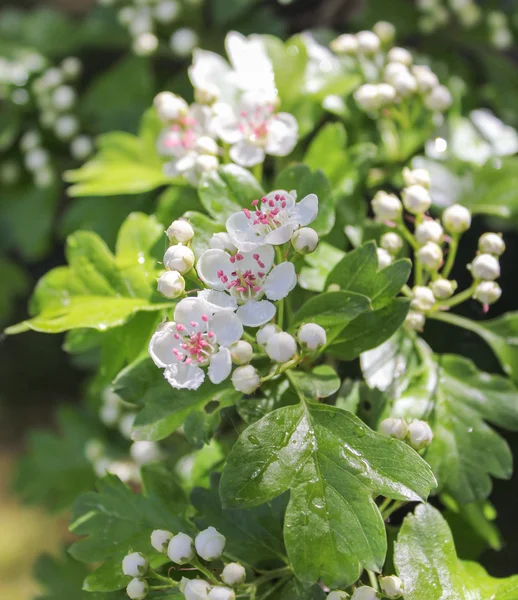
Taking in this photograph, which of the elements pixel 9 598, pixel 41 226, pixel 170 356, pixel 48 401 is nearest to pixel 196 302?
pixel 170 356

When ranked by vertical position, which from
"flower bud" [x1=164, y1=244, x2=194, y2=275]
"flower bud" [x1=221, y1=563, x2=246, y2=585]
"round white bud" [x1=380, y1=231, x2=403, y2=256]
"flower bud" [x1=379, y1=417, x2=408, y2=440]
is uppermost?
"flower bud" [x1=164, y1=244, x2=194, y2=275]

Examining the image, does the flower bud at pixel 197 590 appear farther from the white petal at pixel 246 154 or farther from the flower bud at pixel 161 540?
the white petal at pixel 246 154

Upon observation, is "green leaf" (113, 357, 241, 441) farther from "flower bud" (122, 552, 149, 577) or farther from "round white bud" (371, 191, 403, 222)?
"round white bud" (371, 191, 403, 222)

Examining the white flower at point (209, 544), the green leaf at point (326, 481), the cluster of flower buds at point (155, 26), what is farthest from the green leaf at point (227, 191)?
the cluster of flower buds at point (155, 26)

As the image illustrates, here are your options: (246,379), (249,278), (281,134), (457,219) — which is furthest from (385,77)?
(246,379)

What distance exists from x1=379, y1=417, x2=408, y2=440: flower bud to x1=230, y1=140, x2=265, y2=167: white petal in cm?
45

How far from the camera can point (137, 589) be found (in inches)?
29.4

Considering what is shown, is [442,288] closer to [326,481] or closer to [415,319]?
[415,319]

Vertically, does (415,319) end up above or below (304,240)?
below

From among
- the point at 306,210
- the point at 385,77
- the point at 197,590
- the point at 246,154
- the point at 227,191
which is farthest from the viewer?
the point at 385,77

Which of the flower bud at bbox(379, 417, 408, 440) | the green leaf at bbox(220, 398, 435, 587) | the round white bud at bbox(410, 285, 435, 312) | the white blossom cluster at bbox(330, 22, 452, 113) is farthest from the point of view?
the white blossom cluster at bbox(330, 22, 452, 113)

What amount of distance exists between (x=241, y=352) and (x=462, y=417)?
0.36 metres

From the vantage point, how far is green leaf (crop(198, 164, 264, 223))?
0.88 m

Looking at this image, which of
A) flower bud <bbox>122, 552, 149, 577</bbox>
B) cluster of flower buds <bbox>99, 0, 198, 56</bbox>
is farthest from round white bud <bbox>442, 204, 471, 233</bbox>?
cluster of flower buds <bbox>99, 0, 198, 56</bbox>
